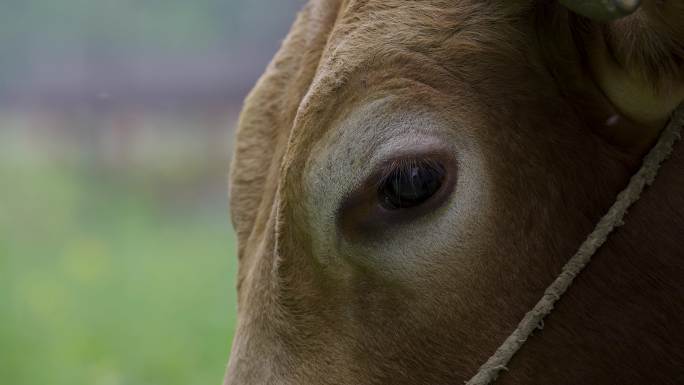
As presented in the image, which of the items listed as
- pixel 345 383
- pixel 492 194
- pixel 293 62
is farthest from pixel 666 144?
pixel 293 62

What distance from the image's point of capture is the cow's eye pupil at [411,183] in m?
2.21

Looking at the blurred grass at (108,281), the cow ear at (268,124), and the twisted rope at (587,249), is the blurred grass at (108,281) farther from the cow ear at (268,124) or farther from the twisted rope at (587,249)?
the twisted rope at (587,249)

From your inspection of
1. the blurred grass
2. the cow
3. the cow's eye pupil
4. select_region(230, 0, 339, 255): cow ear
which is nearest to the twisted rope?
the cow

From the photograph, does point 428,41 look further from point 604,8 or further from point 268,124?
point 268,124

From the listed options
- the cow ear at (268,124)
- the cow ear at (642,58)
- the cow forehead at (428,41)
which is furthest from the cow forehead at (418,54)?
the cow ear at (268,124)

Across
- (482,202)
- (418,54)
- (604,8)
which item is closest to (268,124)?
(418,54)

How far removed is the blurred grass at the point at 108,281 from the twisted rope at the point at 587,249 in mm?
3578

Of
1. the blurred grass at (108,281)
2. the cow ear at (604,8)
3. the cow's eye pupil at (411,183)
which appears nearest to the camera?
the cow ear at (604,8)

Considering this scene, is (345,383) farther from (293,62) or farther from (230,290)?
(230,290)

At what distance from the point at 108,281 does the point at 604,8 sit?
7.21m

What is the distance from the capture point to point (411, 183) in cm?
221

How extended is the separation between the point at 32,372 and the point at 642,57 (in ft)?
16.5

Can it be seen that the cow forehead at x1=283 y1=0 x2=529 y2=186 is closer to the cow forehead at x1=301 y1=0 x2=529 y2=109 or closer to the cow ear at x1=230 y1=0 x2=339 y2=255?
the cow forehead at x1=301 y1=0 x2=529 y2=109

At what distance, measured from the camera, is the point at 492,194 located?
2.25 metres
